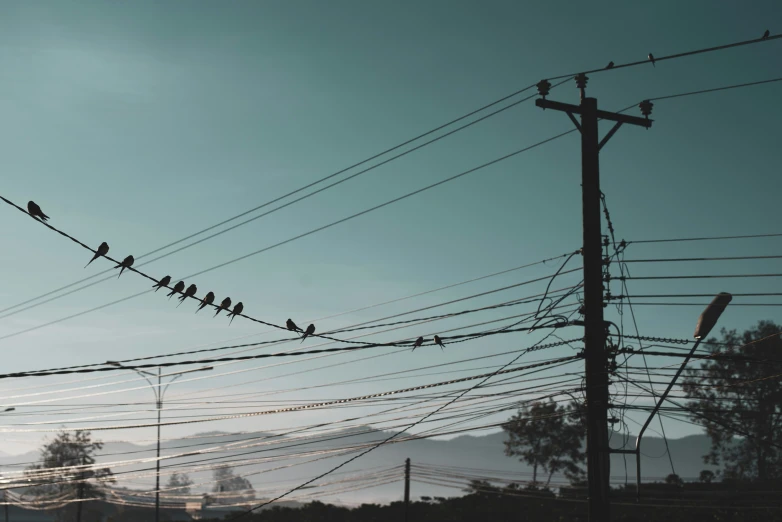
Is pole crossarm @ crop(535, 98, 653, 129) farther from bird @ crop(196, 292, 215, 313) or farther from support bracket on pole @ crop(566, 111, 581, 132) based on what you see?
bird @ crop(196, 292, 215, 313)

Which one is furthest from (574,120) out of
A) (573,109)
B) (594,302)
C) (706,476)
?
(706,476)

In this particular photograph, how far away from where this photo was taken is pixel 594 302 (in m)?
16.8

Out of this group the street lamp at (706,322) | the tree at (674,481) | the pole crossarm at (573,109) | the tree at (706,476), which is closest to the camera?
the street lamp at (706,322)

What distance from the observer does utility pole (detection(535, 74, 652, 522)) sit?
16031mm

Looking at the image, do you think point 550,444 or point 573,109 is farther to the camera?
point 550,444

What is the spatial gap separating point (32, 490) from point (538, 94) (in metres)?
159

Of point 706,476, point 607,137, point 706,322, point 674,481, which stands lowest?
point 706,476

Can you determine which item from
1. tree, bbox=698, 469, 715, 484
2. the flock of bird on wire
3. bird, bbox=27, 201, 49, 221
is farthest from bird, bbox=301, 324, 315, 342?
tree, bbox=698, 469, 715, 484

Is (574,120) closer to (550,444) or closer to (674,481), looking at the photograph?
(674,481)

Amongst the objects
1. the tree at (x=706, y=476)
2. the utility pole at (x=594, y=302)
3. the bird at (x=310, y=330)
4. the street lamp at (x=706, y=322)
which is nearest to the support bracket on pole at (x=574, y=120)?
the utility pole at (x=594, y=302)

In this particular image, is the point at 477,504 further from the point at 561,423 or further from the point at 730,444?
the point at 730,444

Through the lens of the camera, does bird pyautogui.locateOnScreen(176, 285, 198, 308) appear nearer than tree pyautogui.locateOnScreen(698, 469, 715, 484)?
Yes

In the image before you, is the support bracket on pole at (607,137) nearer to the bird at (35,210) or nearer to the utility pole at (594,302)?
the utility pole at (594,302)

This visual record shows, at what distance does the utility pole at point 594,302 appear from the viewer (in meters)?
16.0
